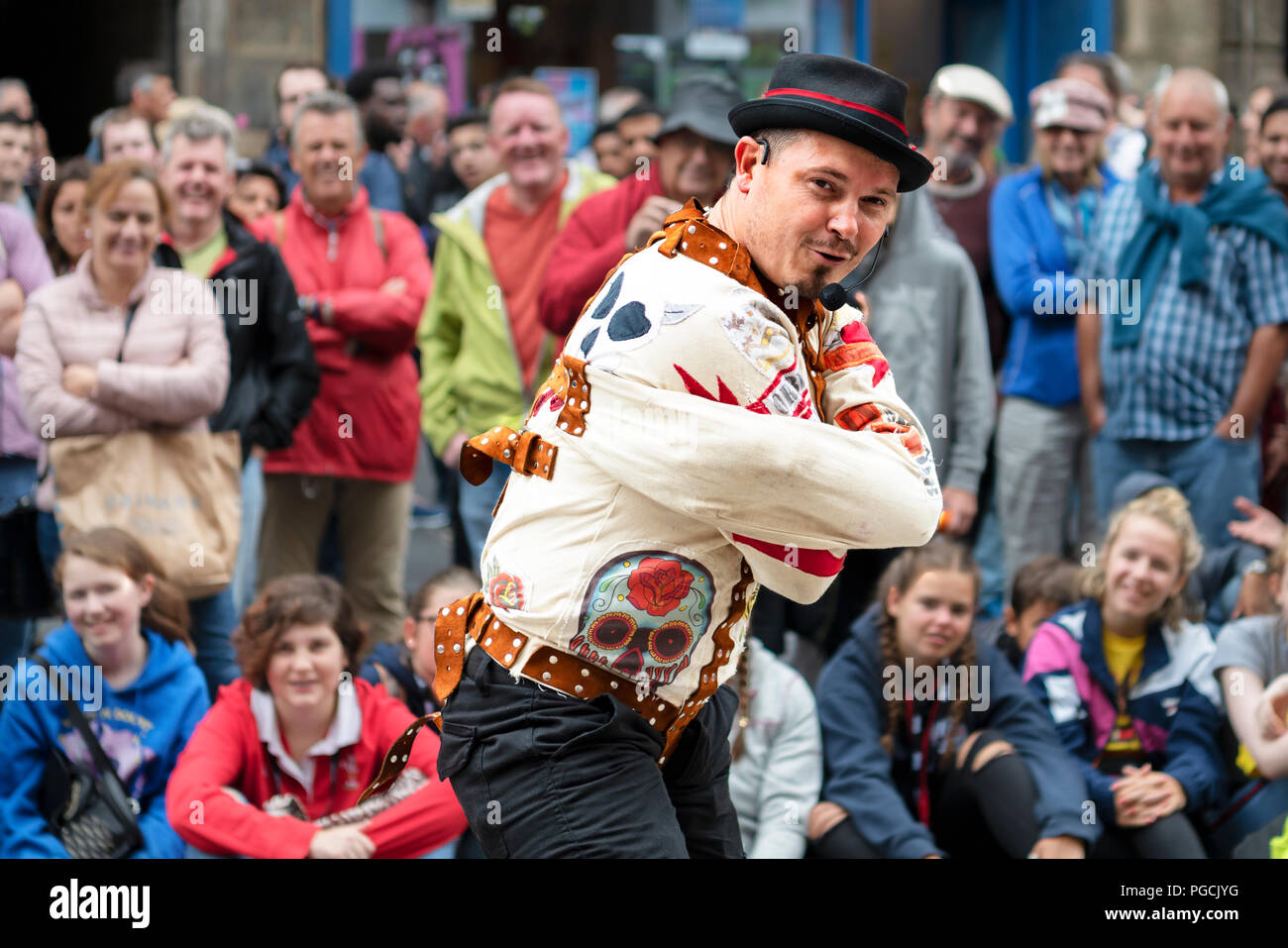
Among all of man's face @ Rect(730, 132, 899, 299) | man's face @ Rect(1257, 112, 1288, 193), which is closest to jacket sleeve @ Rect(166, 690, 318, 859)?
man's face @ Rect(730, 132, 899, 299)

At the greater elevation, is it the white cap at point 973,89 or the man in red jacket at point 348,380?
the white cap at point 973,89

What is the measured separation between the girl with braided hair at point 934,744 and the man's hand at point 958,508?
2.53 ft

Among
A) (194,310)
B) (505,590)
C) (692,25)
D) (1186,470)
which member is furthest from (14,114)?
(692,25)

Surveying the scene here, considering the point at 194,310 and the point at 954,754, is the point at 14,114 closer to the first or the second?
the point at 194,310

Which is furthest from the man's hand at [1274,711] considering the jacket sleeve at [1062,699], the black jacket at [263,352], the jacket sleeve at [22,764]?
the jacket sleeve at [22,764]

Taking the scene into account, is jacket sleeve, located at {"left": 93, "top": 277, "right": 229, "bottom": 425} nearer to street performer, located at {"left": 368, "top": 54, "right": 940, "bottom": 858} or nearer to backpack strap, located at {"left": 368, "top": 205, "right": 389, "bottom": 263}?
backpack strap, located at {"left": 368, "top": 205, "right": 389, "bottom": 263}

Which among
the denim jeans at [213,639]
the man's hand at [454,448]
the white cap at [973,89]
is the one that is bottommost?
the denim jeans at [213,639]

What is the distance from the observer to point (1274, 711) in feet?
15.5

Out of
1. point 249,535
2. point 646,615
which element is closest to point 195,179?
point 249,535

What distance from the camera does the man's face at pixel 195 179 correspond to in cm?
571

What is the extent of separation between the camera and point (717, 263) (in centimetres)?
257

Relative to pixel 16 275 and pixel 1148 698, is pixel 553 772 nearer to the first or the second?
pixel 1148 698

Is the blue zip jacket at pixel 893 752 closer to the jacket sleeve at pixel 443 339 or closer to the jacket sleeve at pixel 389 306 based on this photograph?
the jacket sleeve at pixel 443 339
